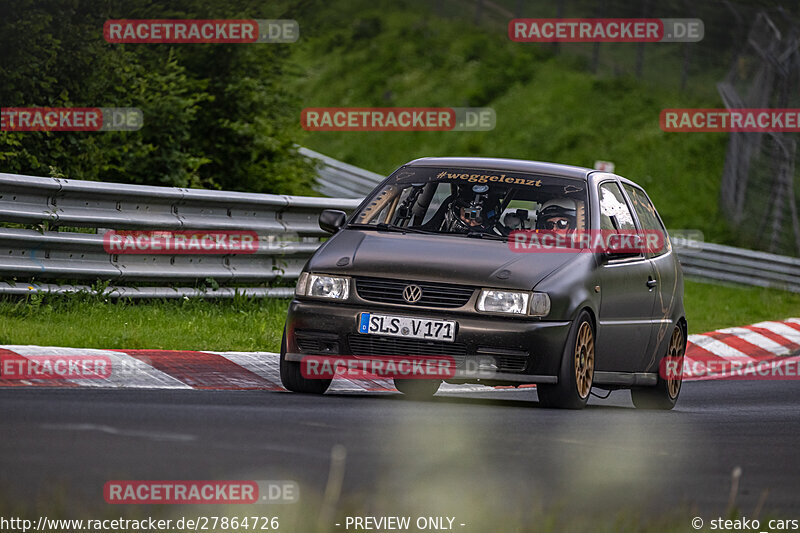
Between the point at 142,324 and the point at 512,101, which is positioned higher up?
the point at 512,101

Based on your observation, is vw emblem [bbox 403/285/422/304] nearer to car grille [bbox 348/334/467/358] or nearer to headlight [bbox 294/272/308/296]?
car grille [bbox 348/334/467/358]

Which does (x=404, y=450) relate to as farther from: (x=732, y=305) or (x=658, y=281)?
(x=732, y=305)

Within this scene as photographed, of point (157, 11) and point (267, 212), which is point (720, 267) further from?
point (267, 212)

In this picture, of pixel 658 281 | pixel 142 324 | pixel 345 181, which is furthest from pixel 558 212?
pixel 345 181

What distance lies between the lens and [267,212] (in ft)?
45.9

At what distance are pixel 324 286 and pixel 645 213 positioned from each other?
319 cm

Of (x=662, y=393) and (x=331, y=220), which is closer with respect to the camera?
(x=331, y=220)

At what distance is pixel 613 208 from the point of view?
1072 centimetres

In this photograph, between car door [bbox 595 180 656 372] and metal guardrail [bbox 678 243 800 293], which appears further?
metal guardrail [bbox 678 243 800 293]

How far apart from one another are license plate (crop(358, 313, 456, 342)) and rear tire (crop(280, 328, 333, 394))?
0.65m

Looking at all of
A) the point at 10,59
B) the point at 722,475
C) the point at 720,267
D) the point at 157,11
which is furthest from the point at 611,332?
the point at 720,267

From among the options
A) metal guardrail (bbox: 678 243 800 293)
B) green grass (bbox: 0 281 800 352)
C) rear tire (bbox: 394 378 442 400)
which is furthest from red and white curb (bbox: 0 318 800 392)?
metal guardrail (bbox: 678 243 800 293)

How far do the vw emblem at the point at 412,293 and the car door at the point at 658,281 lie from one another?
2262 mm

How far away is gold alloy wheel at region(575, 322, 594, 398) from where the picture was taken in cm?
940
